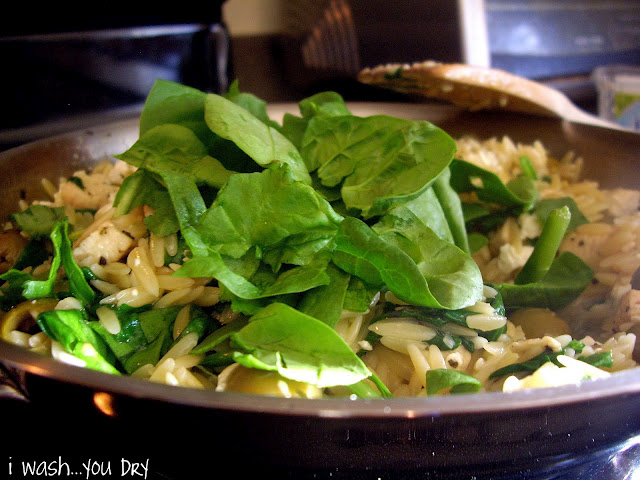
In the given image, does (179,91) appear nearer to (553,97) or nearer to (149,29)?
(149,29)

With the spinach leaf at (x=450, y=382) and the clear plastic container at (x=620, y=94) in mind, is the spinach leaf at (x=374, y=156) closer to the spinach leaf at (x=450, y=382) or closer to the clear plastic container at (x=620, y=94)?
the spinach leaf at (x=450, y=382)

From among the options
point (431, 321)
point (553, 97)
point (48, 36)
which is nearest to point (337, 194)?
point (431, 321)

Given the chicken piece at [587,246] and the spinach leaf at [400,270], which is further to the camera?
the chicken piece at [587,246]

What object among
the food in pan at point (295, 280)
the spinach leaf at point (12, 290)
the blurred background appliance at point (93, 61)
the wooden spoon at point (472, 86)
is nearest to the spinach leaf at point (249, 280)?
the food in pan at point (295, 280)

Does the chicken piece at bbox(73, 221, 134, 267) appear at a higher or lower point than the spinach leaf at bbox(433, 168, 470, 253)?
higher

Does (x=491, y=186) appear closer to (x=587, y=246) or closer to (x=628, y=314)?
(x=587, y=246)

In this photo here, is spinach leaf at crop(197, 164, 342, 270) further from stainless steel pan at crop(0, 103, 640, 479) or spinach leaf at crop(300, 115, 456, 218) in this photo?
stainless steel pan at crop(0, 103, 640, 479)

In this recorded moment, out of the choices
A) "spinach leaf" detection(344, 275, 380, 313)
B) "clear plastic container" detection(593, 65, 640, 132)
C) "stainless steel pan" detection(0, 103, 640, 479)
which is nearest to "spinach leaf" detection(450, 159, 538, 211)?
"spinach leaf" detection(344, 275, 380, 313)
